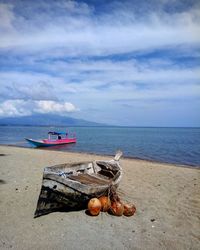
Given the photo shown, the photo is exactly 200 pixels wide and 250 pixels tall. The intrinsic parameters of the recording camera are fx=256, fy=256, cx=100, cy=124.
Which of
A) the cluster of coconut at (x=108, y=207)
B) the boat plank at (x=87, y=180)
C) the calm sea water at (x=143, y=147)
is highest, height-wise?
the boat plank at (x=87, y=180)

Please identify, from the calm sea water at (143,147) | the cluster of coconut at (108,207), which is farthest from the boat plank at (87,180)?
the calm sea water at (143,147)

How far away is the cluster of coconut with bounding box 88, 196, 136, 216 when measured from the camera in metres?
7.62

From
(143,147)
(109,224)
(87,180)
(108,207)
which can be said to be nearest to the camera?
(109,224)

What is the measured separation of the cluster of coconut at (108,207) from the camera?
7617 mm

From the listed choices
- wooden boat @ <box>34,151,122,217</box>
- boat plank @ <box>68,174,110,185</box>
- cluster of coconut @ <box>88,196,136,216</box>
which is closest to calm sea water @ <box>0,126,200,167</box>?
boat plank @ <box>68,174,110,185</box>

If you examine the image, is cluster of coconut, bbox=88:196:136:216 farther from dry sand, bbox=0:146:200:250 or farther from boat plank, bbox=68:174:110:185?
boat plank, bbox=68:174:110:185

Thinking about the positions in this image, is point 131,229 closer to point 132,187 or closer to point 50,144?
point 132,187

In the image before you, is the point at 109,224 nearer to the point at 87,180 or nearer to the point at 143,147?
the point at 87,180

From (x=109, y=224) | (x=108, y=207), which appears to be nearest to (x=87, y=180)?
(x=108, y=207)

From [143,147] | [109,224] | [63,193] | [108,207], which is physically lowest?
[143,147]

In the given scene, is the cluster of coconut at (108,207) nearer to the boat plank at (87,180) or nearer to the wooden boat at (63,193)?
the wooden boat at (63,193)

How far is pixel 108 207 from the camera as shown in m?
7.95

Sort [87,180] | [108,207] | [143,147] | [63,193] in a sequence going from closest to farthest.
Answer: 1. [63,193]
2. [108,207]
3. [87,180]
4. [143,147]

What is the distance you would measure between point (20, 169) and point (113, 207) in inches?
341
